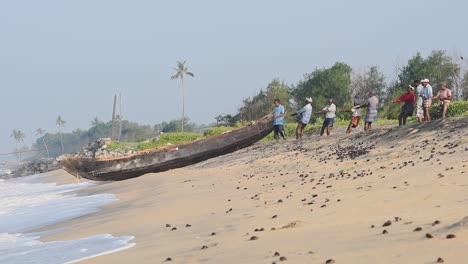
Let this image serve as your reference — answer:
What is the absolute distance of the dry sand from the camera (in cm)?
471

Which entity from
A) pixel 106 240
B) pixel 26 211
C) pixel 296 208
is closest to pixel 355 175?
pixel 296 208

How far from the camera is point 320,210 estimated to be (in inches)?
273

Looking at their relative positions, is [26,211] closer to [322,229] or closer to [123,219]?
[123,219]

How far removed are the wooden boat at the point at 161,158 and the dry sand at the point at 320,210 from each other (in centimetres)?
525

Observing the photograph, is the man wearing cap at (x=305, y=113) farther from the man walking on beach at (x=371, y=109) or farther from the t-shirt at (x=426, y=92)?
the t-shirt at (x=426, y=92)

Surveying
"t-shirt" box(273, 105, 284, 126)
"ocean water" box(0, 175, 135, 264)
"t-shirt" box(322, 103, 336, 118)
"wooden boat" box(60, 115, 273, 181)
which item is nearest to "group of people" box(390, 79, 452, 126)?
"t-shirt" box(322, 103, 336, 118)

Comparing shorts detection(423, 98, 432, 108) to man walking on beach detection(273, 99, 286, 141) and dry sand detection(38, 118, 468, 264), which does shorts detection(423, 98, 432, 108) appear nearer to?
dry sand detection(38, 118, 468, 264)

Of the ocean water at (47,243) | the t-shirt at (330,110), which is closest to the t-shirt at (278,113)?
the t-shirt at (330,110)

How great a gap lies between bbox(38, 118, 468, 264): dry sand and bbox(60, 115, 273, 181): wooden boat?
5247 millimetres

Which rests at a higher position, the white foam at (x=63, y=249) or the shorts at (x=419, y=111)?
the shorts at (x=419, y=111)


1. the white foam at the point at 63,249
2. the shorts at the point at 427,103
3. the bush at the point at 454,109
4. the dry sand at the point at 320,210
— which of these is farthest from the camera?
the bush at the point at 454,109

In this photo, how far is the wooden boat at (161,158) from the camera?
19.9 metres

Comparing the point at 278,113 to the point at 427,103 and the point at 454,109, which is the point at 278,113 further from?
the point at 454,109

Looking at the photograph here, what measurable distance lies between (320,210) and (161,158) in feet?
45.0
